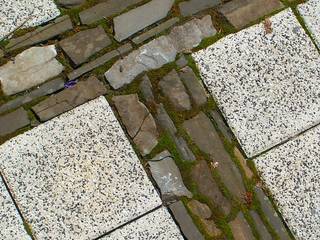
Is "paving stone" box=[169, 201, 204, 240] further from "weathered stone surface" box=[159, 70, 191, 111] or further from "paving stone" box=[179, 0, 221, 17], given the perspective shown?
"paving stone" box=[179, 0, 221, 17]

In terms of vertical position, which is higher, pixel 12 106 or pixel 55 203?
pixel 12 106

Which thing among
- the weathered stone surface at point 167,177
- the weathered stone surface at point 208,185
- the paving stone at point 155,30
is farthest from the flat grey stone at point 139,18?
the weathered stone surface at point 208,185

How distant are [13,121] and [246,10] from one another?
144 centimetres

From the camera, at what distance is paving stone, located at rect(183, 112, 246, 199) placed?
109 inches

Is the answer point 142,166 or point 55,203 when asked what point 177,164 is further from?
point 55,203

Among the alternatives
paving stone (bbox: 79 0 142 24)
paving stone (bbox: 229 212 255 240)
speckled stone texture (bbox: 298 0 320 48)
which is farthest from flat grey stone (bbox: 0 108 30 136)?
speckled stone texture (bbox: 298 0 320 48)

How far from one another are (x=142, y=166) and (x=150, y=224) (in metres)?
0.29

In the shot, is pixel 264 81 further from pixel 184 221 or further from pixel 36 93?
pixel 36 93

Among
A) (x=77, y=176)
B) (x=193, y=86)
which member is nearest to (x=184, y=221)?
(x=77, y=176)

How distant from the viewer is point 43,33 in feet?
9.60

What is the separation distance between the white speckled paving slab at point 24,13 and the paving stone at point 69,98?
17.0 inches

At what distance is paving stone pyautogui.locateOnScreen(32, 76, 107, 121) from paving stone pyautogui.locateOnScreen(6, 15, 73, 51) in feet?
1.05

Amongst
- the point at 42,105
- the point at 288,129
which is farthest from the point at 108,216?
the point at 288,129

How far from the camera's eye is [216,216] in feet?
8.93
